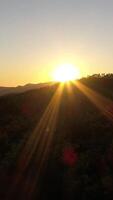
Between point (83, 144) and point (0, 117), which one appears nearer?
point (83, 144)

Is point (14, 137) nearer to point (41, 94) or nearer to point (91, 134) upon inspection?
point (91, 134)

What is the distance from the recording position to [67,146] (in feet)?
69.0

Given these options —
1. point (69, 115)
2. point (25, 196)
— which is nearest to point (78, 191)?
point (25, 196)

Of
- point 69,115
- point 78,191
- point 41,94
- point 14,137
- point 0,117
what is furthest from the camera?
point 41,94

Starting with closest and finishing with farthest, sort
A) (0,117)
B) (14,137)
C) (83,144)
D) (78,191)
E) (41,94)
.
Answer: (78,191) → (83,144) → (14,137) → (0,117) → (41,94)

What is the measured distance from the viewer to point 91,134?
2270 cm

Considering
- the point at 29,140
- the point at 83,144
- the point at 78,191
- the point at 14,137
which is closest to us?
the point at 78,191

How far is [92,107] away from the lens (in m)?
28.0

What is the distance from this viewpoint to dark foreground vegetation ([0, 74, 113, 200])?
17.4 metres

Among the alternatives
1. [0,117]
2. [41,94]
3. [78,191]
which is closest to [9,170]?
[78,191]

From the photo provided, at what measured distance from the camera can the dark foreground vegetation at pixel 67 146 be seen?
57.2 feet

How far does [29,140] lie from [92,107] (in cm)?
610

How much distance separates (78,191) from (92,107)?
11390mm

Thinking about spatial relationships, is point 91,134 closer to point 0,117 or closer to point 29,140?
point 29,140
